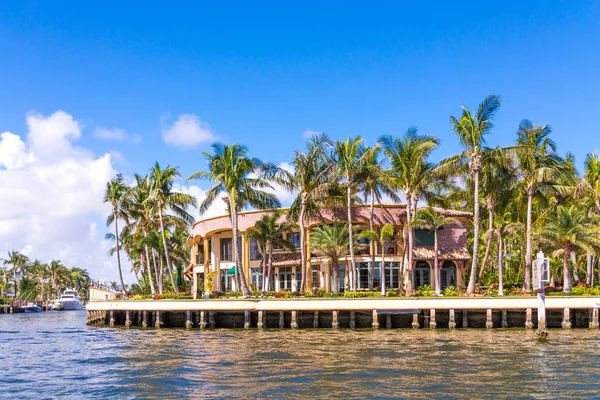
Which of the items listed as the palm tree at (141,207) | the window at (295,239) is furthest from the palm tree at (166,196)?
the window at (295,239)

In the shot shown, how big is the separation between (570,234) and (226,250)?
102 feet

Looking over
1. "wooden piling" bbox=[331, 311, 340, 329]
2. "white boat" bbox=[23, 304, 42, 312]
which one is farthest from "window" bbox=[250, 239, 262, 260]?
"white boat" bbox=[23, 304, 42, 312]

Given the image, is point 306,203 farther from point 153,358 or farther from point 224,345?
point 153,358

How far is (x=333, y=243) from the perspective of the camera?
53.2 metres

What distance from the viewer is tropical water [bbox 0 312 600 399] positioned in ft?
70.5

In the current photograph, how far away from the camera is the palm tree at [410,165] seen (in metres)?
52.1

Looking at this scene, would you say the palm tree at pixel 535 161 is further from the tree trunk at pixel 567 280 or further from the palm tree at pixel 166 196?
the palm tree at pixel 166 196

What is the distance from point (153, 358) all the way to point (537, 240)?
1321 inches

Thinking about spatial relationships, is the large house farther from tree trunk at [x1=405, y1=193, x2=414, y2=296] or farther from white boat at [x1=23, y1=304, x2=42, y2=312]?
white boat at [x1=23, y1=304, x2=42, y2=312]

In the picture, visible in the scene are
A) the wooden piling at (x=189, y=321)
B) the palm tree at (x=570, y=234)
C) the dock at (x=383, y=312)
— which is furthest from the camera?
the palm tree at (x=570, y=234)

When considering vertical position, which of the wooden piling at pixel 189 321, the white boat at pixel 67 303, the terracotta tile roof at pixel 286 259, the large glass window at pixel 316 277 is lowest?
the white boat at pixel 67 303

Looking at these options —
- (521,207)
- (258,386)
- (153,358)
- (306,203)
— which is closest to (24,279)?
(306,203)

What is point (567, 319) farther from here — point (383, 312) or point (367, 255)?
point (367, 255)

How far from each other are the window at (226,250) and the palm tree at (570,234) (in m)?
28.3
